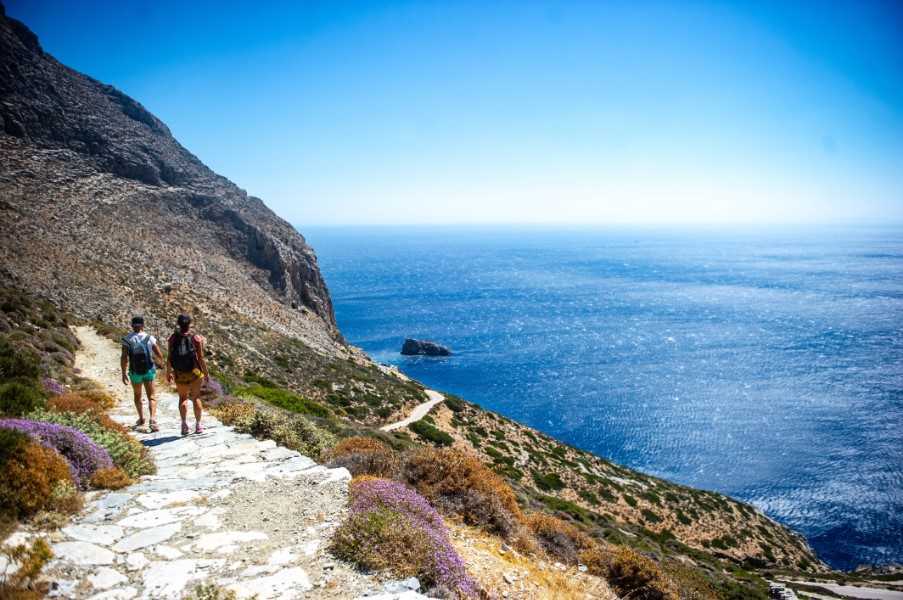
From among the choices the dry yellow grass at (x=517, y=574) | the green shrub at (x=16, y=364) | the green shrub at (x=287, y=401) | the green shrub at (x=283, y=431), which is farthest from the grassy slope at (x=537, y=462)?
the dry yellow grass at (x=517, y=574)

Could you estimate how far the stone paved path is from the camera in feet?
16.3

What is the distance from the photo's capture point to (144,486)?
24.1ft

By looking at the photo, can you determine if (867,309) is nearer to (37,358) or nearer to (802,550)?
(802,550)

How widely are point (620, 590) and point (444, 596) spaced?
14.3 feet

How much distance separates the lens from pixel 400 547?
583cm

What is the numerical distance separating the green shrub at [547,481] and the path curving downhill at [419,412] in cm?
1015

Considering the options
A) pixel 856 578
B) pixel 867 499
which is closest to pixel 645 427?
pixel 867 499

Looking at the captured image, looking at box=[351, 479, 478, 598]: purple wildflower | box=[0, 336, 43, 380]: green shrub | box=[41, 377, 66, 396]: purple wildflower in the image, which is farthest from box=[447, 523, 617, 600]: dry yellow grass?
box=[0, 336, 43, 380]: green shrub

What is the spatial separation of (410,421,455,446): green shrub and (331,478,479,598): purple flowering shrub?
27.0 meters

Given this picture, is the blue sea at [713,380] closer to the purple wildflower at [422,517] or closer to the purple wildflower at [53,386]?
the purple wildflower at [422,517]

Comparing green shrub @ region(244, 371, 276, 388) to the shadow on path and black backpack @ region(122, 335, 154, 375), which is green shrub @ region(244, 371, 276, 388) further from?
the shadow on path

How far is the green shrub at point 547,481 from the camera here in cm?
3369

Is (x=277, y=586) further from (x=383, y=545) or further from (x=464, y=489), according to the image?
(x=464, y=489)

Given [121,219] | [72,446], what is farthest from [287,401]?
[121,219]
